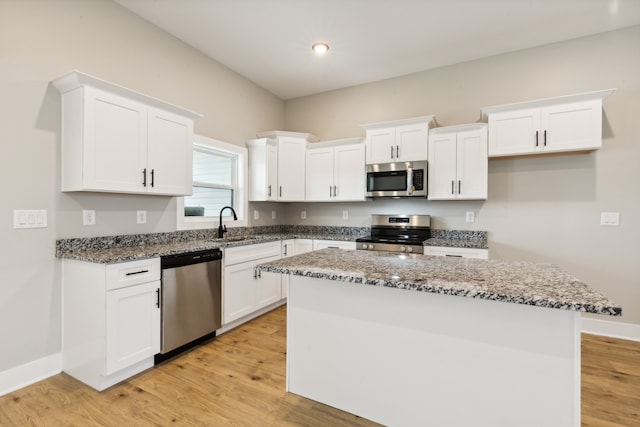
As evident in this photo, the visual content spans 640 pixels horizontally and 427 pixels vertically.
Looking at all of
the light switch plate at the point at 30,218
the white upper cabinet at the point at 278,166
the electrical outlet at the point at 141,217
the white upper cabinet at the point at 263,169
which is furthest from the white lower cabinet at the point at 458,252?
the light switch plate at the point at 30,218

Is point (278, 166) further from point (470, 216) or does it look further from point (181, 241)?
point (470, 216)

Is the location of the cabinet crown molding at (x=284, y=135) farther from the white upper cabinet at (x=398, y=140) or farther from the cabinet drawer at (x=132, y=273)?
the cabinet drawer at (x=132, y=273)

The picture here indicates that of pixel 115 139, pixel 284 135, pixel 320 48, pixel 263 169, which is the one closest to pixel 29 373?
pixel 115 139

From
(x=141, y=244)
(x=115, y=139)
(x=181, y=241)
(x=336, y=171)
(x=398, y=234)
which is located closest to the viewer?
(x=115, y=139)

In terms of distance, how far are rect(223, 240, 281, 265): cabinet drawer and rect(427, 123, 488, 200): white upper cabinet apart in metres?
1.93

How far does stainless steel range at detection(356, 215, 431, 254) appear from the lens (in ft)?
10.6

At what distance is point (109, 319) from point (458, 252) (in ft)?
10.1

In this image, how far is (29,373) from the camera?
2.06m

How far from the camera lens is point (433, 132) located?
3.37 m

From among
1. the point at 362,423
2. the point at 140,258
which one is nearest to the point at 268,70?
the point at 140,258

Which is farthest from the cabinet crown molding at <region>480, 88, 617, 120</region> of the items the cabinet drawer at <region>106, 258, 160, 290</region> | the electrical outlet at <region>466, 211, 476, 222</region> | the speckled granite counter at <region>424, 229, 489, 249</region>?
the cabinet drawer at <region>106, 258, 160, 290</region>

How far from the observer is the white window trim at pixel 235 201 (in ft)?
10.2

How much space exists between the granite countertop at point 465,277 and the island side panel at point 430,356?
107 mm

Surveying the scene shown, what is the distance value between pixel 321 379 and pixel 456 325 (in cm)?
85
